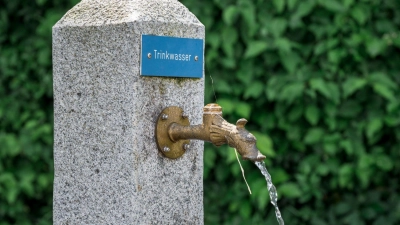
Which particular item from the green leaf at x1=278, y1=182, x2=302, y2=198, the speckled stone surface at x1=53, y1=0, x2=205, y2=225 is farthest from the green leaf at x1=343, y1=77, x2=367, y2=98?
the speckled stone surface at x1=53, y1=0, x2=205, y2=225

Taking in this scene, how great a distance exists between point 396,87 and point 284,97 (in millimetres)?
545

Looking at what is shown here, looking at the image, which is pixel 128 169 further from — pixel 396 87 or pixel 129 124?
pixel 396 87

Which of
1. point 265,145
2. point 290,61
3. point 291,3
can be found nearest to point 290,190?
point 265,145

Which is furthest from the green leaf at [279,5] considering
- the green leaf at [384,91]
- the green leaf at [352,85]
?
the green leaf at [384,91]

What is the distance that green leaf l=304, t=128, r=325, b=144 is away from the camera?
3459 mm

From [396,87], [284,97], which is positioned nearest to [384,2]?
[396,87]

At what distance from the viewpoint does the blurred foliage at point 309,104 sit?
3438 mm

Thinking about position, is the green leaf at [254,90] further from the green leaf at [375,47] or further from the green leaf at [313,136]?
the green leaf at [375,47]

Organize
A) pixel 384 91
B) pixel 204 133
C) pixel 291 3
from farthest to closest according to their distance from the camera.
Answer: pixel 291 3 → pixel 384 91 → pixel 204 133

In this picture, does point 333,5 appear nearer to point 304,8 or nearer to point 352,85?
point 304,8

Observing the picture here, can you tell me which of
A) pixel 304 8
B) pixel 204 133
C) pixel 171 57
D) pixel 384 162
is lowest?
pixel 384 162

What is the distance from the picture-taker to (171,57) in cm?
190

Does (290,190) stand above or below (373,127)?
below

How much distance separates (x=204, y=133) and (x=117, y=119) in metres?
0.23
